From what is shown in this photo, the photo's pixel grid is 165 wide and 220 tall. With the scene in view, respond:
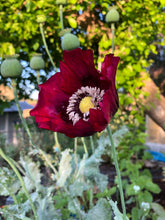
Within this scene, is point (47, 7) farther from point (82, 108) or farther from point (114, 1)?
point (82, 108)

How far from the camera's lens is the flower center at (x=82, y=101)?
43cm

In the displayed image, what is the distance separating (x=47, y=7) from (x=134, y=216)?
158cm

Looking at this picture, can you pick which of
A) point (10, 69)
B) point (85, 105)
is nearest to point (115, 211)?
point (85, 105)

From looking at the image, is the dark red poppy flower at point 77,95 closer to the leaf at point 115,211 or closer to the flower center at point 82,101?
the flower center at point 82,101

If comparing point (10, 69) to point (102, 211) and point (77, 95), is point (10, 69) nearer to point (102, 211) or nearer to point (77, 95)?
point (77, 95)

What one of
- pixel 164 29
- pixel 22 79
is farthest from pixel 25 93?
pixel 164 29

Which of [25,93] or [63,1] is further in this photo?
[25,93]

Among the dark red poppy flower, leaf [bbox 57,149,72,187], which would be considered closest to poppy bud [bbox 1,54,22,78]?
the dark red poppy flower

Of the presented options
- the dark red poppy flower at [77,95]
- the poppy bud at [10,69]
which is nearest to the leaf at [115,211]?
the dark red poppy flower at [77,95]

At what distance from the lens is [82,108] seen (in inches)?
16.8

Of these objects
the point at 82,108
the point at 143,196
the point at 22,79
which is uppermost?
the point at 22,79

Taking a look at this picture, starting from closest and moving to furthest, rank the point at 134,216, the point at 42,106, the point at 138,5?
the point at 42,106, the point at 134,216, the point at 138,5

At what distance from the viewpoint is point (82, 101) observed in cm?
43

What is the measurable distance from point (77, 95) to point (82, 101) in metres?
0.05
